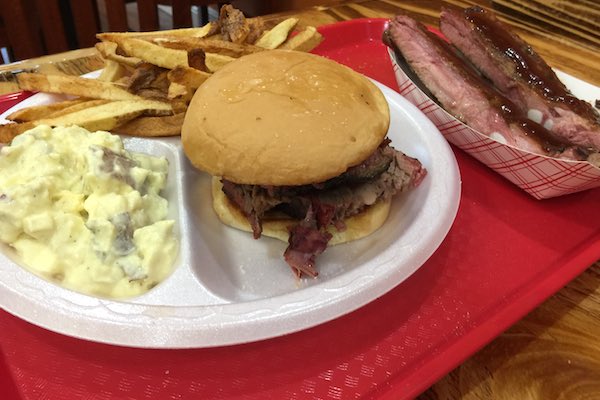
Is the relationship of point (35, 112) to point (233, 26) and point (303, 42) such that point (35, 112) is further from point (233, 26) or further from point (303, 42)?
point (303, 42)

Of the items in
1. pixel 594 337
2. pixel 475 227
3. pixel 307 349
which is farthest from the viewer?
pixel 475 227

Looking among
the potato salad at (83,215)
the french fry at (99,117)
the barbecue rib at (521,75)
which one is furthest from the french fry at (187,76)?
the barbecue rib at (521,75)

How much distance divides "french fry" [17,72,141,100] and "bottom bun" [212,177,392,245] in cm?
60

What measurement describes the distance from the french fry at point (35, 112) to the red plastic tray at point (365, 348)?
73 centimetres

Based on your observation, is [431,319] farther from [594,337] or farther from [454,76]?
[454,76]

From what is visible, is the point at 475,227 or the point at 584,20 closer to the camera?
the point at 475,227

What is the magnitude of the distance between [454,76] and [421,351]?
119cm

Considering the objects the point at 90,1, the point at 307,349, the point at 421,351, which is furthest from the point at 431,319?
the point at 90,1

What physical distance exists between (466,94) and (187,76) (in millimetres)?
1090

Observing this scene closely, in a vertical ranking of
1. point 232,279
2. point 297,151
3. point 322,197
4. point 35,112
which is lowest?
point 232,279

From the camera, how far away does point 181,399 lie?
1.22m

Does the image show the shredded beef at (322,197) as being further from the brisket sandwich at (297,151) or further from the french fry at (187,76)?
the french fry at (187,76)

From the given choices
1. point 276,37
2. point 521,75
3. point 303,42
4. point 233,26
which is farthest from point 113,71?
point 521,75

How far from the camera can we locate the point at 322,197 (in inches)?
63.2
